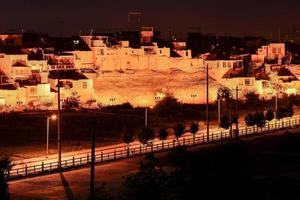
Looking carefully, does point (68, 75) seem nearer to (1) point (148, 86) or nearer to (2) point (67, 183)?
(1) point (148, 86)

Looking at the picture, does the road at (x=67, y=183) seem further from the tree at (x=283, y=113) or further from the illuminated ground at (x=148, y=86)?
the illuminated ground at (x=148, y=86)

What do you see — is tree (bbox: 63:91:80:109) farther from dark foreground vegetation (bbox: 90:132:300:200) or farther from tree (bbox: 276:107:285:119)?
dark foreground vegetation (bbox: 90:132:300:200)

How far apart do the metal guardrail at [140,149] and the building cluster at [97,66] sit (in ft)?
51.4

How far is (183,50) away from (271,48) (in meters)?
18.2

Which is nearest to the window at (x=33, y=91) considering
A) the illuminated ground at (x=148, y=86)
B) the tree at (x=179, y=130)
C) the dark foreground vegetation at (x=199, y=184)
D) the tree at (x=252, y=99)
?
the illuminated ground at (x=148, y=86)

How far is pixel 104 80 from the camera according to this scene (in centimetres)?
7631

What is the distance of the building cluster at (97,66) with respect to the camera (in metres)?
64.3

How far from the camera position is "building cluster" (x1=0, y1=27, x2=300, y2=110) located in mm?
64312

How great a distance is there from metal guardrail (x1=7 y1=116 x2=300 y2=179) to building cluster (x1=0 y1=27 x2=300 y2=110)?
51.4 ft

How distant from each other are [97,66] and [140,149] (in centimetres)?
3323

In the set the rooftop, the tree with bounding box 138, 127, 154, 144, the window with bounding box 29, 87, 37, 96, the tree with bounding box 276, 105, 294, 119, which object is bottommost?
the tree with bounding box 138, 127, 154, 144

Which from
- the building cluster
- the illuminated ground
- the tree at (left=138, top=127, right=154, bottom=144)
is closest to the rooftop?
the building cluster

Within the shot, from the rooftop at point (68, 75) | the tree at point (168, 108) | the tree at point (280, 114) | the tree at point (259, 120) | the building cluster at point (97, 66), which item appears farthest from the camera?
the rooftop at point (68, 75)

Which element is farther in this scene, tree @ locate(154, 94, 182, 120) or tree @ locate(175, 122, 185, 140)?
tree @ locate(154, 94, 182, 120)
